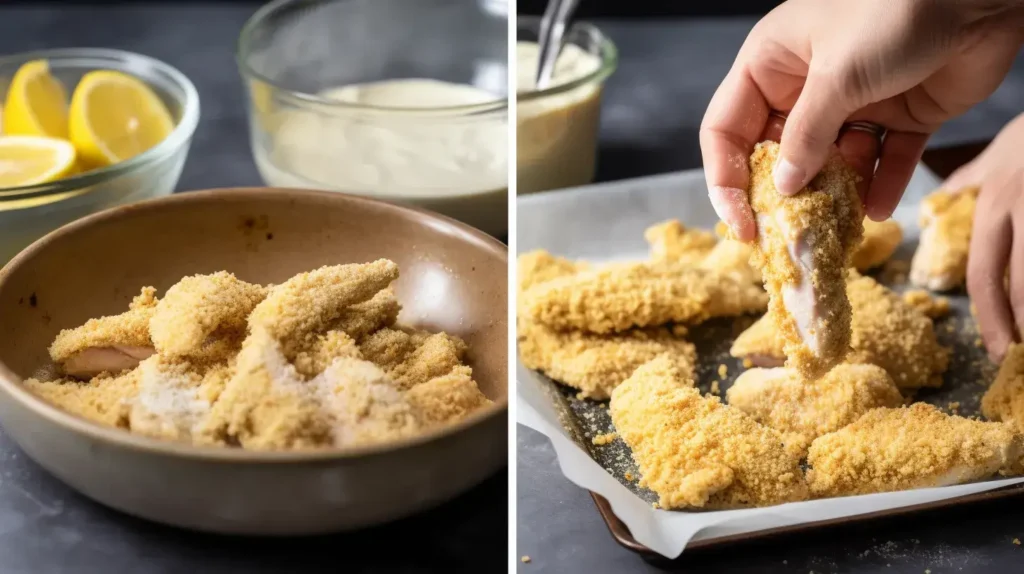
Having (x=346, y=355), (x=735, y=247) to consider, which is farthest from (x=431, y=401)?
(x=735, y=247)

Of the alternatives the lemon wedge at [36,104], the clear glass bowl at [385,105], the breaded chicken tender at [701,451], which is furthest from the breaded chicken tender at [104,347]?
the lemon wedge at [36,104]

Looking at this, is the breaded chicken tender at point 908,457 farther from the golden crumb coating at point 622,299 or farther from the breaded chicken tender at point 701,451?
the golden crumb coating at point 622,299

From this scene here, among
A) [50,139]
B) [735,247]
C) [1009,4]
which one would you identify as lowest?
[735,247]

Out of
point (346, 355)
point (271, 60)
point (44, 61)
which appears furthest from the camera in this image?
point (271, 60)

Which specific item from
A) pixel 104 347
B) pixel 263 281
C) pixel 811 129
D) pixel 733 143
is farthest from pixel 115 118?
pixel 811 129

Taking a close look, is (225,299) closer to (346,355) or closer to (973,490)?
(346,355)

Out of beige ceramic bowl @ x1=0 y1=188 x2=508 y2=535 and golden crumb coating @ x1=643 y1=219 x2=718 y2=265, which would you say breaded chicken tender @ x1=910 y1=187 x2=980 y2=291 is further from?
beige ceramic bowl @ x1=0 y1=188 x2=508 y2=535

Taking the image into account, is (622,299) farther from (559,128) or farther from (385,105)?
(385,105)
